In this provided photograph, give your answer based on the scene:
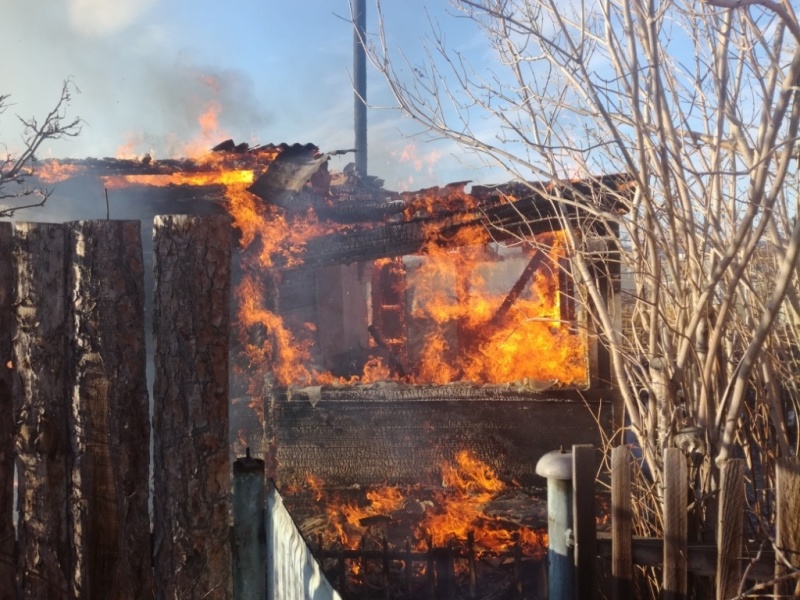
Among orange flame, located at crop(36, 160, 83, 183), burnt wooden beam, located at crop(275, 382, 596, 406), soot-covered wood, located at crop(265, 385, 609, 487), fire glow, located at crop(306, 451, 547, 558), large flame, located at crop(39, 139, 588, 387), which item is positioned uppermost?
orange flame, located at crop(36, 160, 83, 183)

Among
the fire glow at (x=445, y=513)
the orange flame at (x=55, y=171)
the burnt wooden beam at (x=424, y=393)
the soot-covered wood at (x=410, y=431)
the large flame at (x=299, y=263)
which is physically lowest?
the fire glow at (x=445, y=513)

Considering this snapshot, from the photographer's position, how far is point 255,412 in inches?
291

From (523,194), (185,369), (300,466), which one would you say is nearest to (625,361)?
(185,369)

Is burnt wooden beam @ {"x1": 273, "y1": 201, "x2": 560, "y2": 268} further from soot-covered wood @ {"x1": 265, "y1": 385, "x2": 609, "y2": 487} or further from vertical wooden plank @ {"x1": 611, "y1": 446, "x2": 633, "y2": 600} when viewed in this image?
vertical wooden plank @ {"x1": 611, "y1": 446, "x2": 633, "y2": 600}

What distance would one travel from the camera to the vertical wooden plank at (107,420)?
304 cm

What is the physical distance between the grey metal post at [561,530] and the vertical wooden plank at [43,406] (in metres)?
2.58

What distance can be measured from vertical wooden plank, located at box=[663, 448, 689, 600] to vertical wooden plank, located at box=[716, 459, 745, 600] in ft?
0.46

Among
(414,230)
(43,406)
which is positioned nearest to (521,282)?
(414,230)

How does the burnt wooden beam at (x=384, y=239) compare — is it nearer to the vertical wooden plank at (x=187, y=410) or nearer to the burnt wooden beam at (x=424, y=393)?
the burnt wooden beam at (x=424, y=393)

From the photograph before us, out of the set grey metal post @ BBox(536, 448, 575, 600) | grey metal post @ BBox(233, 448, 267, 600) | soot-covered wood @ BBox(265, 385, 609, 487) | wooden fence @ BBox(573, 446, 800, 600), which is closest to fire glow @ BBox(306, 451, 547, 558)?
soot-covered wood @ BBox(265, 385, 609, 487)

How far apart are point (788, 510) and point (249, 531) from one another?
2552 millimetres

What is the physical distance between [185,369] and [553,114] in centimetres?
262

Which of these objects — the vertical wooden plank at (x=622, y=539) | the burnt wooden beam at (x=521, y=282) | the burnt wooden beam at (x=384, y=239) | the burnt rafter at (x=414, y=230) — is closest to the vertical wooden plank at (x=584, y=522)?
the vertical wooden plank at (x=622, y=539)

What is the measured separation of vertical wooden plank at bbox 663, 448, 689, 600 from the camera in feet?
8.53
